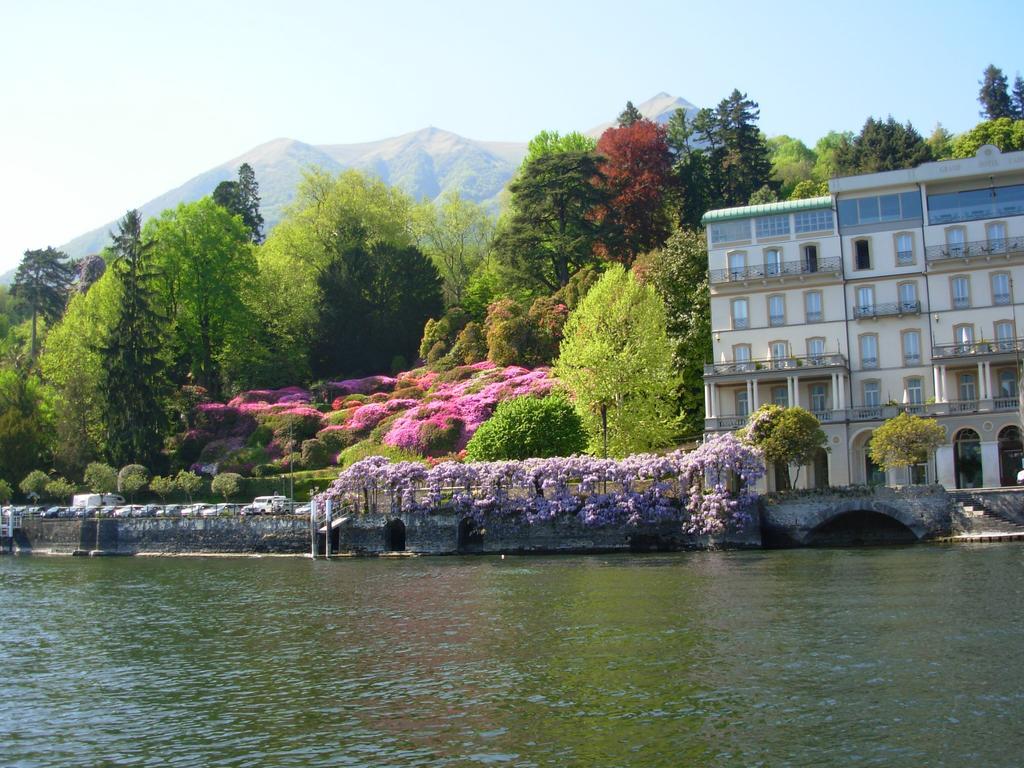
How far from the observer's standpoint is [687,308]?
7275cm

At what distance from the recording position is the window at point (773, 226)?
6656 centimetres

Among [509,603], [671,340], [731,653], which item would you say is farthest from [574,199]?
[731,653]

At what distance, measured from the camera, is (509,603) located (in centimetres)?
3603

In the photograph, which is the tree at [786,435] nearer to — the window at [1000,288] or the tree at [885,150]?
the window at [1000,288]

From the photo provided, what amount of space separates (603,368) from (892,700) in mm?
42057

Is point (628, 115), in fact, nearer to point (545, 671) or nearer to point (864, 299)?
point (864, 299)

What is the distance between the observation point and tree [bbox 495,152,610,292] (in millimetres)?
85562

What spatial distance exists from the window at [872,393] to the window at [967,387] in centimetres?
443

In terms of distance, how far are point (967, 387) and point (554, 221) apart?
37.0 metres

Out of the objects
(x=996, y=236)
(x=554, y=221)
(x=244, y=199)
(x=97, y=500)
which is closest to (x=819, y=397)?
(x=996, y=236)

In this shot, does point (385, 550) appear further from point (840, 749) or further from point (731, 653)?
point (840, 749)

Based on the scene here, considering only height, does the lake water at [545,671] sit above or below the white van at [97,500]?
below

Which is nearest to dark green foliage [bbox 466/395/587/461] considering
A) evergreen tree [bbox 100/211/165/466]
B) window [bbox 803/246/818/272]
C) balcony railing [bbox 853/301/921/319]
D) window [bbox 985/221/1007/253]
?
window [bbox 803/246/818/272]

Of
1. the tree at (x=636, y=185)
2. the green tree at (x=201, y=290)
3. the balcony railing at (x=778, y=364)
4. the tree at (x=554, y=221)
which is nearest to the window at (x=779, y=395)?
the balcony railing at (x=778, y=364)
